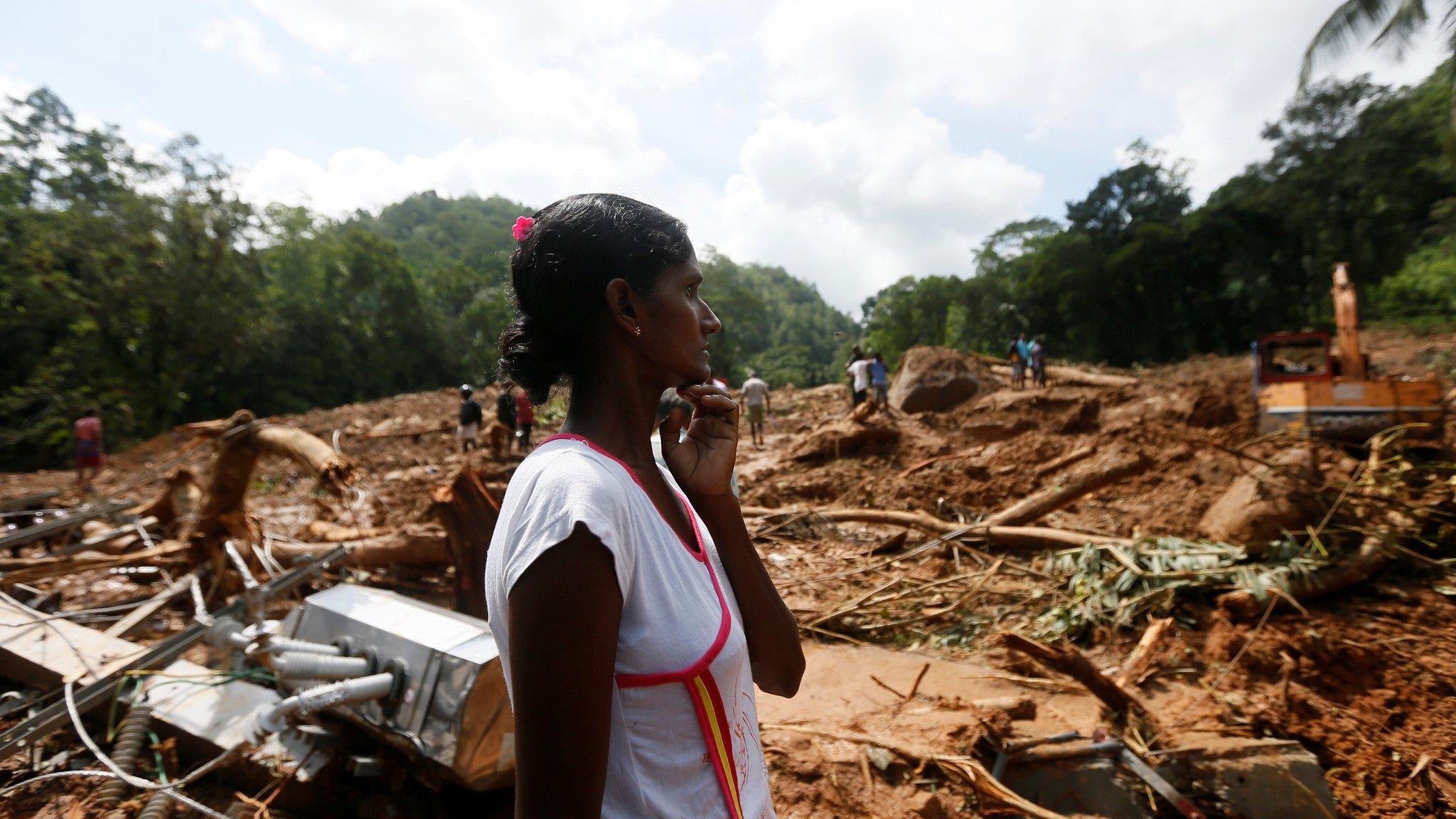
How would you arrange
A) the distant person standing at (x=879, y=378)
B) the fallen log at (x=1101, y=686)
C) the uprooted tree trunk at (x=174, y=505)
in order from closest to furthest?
the fallen log at (x=1101, y=686) → the uprooted tree trunk at (x=174, y=505) → the distant person standing at (x=879, y=378)

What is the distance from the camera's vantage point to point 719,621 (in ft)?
3.09

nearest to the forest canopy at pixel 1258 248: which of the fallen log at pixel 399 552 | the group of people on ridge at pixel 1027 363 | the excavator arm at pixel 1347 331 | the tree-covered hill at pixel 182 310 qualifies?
the tree-covered hill at pixel 182 310

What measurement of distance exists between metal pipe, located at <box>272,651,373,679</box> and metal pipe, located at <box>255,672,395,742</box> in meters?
0.04

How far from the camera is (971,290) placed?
31.8m

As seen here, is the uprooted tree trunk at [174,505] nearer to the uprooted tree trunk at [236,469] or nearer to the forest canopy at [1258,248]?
the uprooted tree trunk at [236,469]

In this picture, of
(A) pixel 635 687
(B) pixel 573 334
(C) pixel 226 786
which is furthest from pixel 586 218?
(C) pixel 226 786

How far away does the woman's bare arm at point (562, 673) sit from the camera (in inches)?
30.8

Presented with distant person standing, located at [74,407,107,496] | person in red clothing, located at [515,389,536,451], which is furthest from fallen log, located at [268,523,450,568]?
distant person standing, located at [74,407,107,496]

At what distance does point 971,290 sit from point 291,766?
31918 mm

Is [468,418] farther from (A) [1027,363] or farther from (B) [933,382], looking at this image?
(A) [1027,363]

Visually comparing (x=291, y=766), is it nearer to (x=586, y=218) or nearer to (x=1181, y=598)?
(x=586, y=218)

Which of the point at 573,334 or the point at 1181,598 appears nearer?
the point at 573,334

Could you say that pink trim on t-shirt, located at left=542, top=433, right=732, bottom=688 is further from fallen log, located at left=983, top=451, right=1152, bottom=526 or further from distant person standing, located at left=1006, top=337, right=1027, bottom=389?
distant person standing, located at left=1006, top=337, right=1027, bottom=389

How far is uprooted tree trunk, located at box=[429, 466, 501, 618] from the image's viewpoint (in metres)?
4.64
